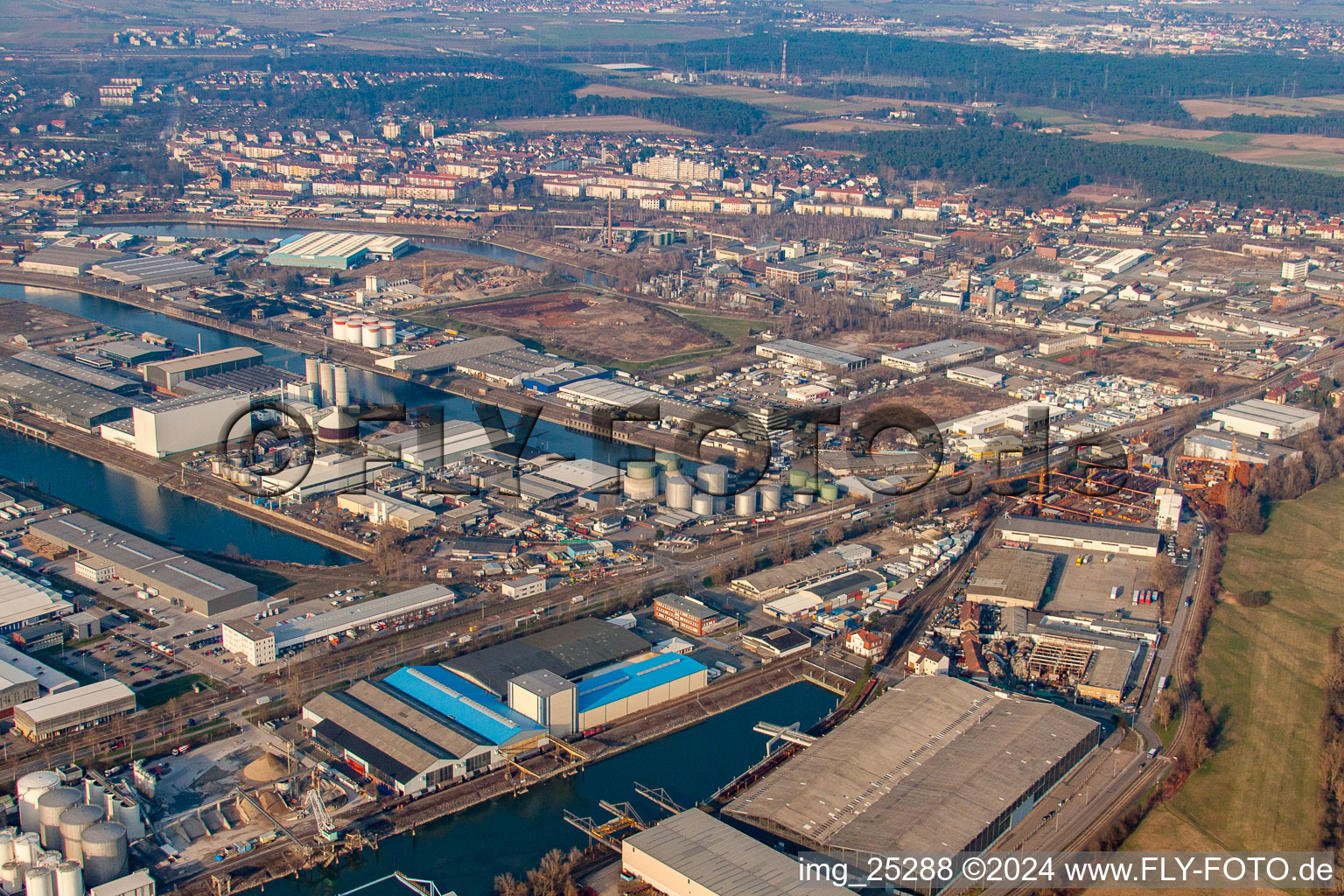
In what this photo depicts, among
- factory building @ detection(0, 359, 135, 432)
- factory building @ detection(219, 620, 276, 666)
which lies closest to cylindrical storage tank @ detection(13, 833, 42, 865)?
factory building @ detection(219, 620, 276, 666)

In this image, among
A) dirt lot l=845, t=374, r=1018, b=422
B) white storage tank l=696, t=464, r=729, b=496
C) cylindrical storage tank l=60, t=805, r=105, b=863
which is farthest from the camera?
dirt lot l=845, t=374, r=1018, b=422

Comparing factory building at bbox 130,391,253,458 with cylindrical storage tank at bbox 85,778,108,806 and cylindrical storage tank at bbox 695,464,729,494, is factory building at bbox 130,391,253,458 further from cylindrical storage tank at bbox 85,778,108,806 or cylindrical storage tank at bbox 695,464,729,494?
cylindrical storage tank at bbox 85,778,108,806

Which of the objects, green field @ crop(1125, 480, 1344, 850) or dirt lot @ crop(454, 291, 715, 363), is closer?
green field @ crop(1125, 480, 1344, 850)

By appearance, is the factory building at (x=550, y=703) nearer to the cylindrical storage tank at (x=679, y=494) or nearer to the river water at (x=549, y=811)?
the river water at (x=549, y=811)

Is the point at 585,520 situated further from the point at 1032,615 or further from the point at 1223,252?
the point at 1223,252

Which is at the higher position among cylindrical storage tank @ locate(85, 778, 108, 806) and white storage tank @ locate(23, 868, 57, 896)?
cylindrical storage tank @ locate(85, 778, 108, 806)

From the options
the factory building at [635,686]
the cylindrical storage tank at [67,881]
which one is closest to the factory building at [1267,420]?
the factory building at [635,686]
